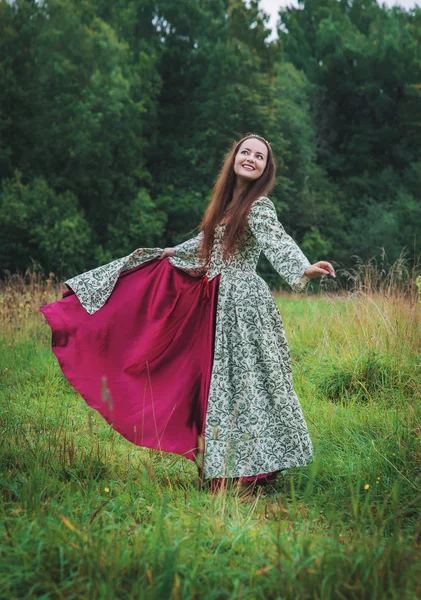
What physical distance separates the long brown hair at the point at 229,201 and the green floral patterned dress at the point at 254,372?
0.06 m

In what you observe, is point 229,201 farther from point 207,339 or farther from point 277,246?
point 207,339

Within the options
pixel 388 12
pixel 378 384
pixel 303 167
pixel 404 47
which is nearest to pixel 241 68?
pixel 303 167

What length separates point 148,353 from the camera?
11.1ft

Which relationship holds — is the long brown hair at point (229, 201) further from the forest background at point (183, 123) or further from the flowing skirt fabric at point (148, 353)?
the forest background at point (183, 123)

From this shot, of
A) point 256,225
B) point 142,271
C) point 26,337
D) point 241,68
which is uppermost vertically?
point 241,68

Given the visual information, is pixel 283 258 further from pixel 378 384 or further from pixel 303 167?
pixel 303 167

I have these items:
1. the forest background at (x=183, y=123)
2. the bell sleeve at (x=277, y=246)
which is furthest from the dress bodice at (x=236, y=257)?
the forest background at (x=183, y=123)

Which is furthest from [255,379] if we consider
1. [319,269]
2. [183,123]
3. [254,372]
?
[183,123]

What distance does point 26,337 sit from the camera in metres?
6.38

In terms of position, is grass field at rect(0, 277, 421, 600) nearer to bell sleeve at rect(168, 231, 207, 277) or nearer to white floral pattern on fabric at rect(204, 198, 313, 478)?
white floral pattern on fabric at rect(204, 198, 313, 478)

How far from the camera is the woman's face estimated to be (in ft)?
11.7

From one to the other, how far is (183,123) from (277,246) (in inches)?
827

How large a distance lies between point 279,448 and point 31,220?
16.8 meters

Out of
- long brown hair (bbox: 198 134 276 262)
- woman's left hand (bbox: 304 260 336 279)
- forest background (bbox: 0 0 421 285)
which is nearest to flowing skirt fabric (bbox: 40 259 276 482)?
long brown hair (bbox: 198 134 276 262)
